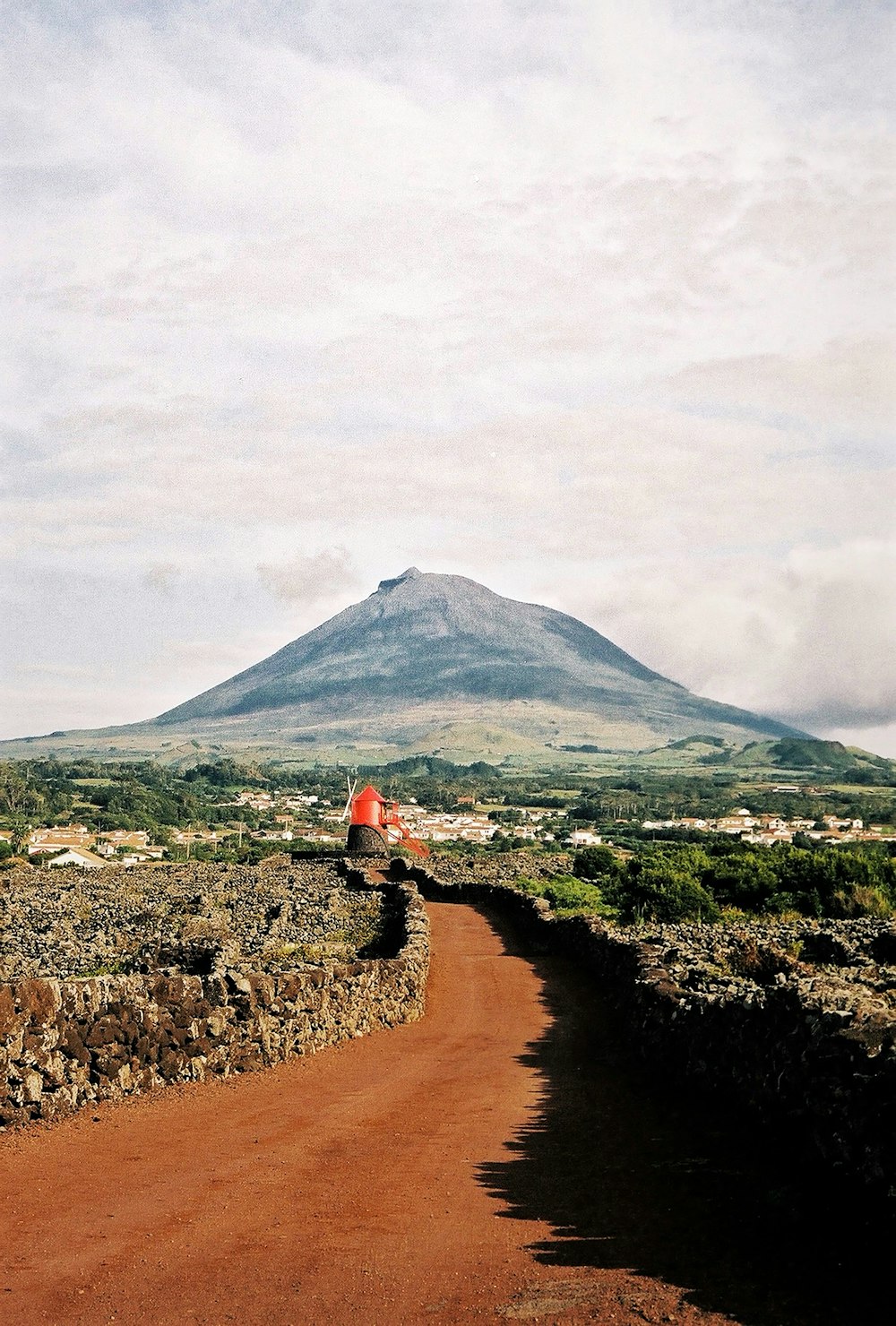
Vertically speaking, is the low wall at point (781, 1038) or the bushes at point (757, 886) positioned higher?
the low wall at point (781, 1038)

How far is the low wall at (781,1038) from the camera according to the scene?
8.71 m

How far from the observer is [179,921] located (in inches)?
1503

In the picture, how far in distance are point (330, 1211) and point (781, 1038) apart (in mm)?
4613

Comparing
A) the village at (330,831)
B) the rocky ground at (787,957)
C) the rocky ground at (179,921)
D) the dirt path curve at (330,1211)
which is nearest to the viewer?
the dirt path curve at (330,1211)

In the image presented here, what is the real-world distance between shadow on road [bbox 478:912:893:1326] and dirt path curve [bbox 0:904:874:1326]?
0.06m

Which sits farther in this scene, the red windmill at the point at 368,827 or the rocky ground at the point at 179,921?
the red windmill at the point at 368,827

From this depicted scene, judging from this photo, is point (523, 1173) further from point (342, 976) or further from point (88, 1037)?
point (342, 976)

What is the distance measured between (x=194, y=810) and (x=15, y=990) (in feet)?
506

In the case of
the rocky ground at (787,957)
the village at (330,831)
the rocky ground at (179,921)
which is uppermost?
the rocky ground at (787,957)

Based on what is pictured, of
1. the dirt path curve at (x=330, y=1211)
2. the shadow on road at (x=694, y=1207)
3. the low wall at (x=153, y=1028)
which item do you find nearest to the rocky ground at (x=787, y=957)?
the shadow on road at (x=694, y=1207)

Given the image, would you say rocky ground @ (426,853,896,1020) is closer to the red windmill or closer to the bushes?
the bushes

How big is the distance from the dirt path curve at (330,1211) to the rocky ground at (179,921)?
605cm

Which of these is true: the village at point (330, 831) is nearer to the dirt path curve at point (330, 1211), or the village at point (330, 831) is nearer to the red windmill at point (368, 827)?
the red windmill at point (368, 827)

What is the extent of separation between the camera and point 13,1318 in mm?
7742
